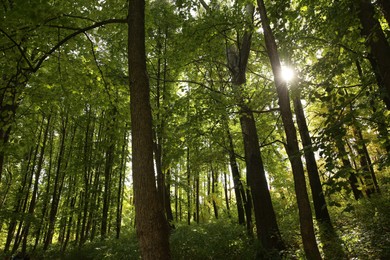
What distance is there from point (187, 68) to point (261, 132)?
5.18 meters

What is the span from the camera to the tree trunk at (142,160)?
12.9 ft

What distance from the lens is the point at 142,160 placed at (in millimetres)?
4324

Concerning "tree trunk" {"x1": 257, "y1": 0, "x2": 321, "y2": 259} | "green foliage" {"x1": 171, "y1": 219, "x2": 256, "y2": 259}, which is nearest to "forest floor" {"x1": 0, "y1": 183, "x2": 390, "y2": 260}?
"green foliage" {"x1": 171, "y1": 219, "x2": 256, "y2": 259}

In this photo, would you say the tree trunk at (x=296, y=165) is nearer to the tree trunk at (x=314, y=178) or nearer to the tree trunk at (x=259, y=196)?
the tree trunk at (x=259, y=196)

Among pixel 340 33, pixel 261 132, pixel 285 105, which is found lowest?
pixel 285 105

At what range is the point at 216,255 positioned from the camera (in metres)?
9.99

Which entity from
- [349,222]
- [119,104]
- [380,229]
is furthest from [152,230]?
[349,222]

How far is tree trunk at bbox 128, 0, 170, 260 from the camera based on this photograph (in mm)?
3936

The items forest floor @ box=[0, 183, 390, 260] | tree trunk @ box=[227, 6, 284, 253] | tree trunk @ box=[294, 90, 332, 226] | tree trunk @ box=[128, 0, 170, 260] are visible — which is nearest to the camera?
tree trunk @ box=[128, 0, 170, 260]

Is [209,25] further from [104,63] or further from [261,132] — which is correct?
[261,132]

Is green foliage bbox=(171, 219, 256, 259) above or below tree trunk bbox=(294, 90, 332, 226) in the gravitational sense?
below

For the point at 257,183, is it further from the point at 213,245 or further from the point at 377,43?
the point at 377,43

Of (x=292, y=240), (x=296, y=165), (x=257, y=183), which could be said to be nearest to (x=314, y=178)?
(x=292, y=240)

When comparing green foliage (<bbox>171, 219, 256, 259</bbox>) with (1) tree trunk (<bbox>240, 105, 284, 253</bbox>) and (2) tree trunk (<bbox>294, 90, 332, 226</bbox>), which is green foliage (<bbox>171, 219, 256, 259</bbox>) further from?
(2) tree trunk (<bbox>294, 90, 332, 226</bbox>)
